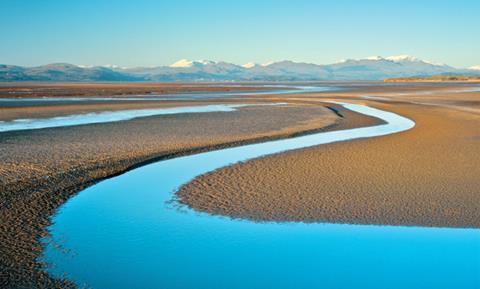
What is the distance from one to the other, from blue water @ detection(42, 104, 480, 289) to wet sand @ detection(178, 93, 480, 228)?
0.68 meters

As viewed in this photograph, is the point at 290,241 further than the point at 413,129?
No

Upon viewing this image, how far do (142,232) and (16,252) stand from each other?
230 cm

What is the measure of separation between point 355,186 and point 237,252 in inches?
223

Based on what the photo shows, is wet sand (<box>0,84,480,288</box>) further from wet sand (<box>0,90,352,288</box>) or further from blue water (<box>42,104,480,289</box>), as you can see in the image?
blue water (<box>42,104,480,289</box>)

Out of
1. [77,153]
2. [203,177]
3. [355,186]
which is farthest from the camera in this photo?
[77,153]

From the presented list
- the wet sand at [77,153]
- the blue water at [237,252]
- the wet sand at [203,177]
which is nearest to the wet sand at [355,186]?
the wet sand at [203,177]

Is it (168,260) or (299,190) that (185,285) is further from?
(299,190)

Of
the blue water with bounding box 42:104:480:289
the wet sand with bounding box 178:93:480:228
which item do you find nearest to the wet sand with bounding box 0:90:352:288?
the blue water with bounding box 42:104:480:289

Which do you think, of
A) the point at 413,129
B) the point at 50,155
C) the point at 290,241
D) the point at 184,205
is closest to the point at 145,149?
the point at 50,155

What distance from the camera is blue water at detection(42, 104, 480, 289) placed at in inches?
293

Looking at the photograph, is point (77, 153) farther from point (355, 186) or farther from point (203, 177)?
point (355, 186)

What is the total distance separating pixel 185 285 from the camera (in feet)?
23.8

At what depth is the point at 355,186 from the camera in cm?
1326

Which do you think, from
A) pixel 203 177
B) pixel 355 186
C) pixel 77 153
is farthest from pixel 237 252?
pixel 77 153
